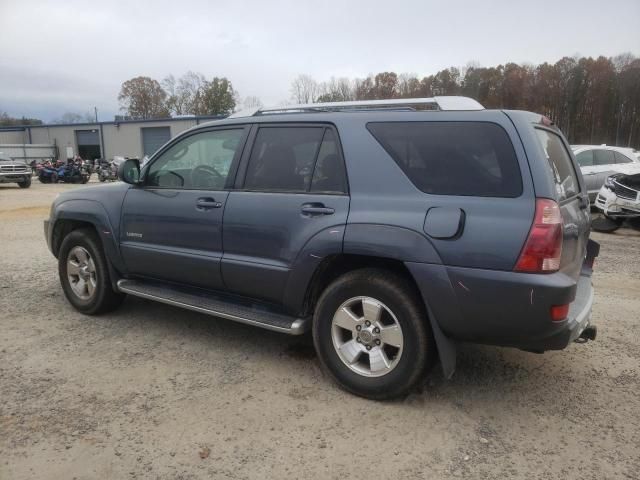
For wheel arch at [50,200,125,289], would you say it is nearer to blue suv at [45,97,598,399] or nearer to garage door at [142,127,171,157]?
blue suv at [45,97,598,399]

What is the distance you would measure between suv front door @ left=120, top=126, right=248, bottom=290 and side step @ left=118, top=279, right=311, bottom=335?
0.10 metres

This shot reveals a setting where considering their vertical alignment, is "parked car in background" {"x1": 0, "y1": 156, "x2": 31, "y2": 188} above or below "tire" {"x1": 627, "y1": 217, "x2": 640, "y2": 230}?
above

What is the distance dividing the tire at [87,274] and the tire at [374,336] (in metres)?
2.31

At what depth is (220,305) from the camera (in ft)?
12.4

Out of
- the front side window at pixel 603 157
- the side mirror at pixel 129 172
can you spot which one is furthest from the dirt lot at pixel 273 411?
the front side window at pixel 603 157

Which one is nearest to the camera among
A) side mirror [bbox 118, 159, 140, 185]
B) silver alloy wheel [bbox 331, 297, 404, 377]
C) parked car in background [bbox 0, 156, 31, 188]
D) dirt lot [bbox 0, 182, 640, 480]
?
dirt lot [bbox 0, 182, 640, 480]

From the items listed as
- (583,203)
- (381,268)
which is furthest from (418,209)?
(583,203)

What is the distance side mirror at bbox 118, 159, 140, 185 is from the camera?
4.28 meters

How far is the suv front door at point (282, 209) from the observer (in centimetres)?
326

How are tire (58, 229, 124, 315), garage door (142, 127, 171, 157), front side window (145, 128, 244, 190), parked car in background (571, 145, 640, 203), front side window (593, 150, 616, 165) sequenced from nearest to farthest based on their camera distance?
front side window (145, 128, 244, 190) → tire (58, 229, 124, 315) → parked car in background (571, 145, 640, 203) → front side window (593, 150, 616, 165) → garage door (142, 127, 171, 157)

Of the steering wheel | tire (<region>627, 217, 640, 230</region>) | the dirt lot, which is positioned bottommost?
the dirt lot

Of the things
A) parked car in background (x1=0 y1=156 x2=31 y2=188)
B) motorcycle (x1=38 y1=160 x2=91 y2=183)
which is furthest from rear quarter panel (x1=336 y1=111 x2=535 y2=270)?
motorcycle (x1=38 y1=160 x2=91 y2=183)

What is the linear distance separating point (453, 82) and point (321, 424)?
44.8 m

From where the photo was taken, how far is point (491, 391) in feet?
11.0
